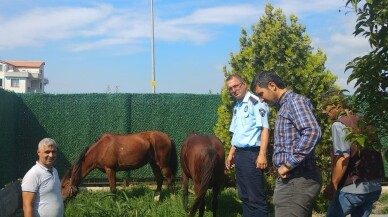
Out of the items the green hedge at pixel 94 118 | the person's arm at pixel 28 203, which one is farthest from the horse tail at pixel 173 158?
the person's arm at pixel 28 203

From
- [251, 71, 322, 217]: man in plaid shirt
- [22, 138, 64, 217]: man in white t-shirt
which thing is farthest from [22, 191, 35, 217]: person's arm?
[251, 71, 322, 217]: man in plaid shirt

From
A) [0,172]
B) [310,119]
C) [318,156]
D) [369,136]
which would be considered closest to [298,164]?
[310,119]

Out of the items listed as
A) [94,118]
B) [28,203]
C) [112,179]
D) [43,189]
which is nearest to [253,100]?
[43,189]

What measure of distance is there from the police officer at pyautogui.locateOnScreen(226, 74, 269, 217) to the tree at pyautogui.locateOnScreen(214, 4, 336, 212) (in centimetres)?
215

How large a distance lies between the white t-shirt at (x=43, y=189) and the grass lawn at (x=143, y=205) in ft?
4.73

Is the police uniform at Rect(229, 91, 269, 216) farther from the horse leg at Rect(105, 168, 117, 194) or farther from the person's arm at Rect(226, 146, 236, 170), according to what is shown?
the horse leg at Rect(105, 168, 117, 194)

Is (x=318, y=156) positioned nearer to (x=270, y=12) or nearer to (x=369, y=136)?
(x=270, y=12)

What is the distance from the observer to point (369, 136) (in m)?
3.55

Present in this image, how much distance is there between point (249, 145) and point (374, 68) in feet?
9.39

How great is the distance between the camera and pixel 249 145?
20.3ft

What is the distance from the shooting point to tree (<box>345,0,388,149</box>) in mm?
3414

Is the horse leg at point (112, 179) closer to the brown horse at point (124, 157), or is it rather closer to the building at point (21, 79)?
the brown horse at point (124, 157)

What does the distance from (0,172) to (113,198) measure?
2991 millimetres

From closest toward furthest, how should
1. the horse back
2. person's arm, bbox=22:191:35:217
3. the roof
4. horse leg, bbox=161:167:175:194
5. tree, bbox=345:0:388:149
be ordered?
tree, bbox=345:0:388:149, person's arm, bbox=22:191:35:217, the horse back, horse leg, bbox=161:167:175:194, the roof
